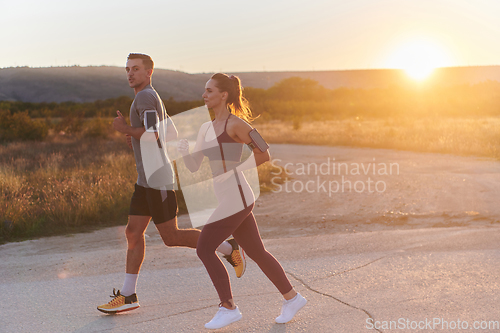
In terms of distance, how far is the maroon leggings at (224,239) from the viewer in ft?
11.1

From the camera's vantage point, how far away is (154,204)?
385 cm

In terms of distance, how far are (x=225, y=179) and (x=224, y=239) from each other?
46 cm

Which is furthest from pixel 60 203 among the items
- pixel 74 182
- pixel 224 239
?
pixel 224 239

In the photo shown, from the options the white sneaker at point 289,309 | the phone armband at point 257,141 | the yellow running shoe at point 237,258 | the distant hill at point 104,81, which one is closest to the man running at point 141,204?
A: the yellow running shoe at point 237,258

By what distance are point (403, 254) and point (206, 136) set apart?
3.48 metres

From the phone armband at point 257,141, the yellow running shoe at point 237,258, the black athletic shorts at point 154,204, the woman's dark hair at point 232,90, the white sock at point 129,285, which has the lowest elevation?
the white sock at point 129,285

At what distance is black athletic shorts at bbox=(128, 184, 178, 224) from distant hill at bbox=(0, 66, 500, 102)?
93.1 meters

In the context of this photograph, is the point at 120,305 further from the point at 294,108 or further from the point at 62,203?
the point at 294,108

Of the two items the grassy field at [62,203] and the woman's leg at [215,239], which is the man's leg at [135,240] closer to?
the woman's leg at [215,239]

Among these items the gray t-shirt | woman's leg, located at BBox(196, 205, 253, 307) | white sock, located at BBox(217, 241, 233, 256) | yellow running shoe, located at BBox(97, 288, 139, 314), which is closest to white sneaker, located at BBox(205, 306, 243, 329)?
woman's leg, located at BBox(196, 205, 253, 307)

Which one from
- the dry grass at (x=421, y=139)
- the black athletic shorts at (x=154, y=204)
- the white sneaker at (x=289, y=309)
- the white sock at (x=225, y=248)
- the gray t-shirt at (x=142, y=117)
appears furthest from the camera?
the dry grass at (x=421, y=139)

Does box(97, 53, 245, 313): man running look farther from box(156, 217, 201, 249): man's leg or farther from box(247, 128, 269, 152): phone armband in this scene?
box(247, 128, 269, 152): phone armband

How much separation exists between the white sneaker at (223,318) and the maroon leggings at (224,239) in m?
0.09

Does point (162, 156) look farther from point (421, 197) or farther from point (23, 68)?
point (23, 68)
